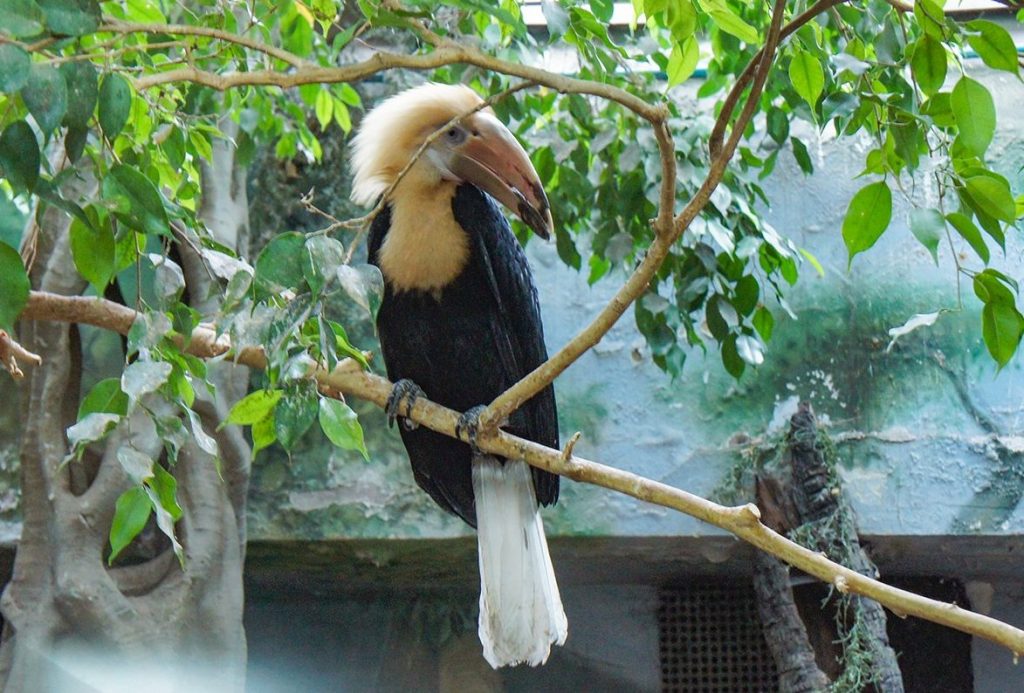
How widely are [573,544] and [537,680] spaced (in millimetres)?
815

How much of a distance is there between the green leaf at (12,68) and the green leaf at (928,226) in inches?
41.0

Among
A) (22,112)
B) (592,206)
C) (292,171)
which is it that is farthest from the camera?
(292,171)

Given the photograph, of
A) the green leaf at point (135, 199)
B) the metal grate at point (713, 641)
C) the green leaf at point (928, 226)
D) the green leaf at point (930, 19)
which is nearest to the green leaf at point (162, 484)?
the green leaf at point (135, 199)

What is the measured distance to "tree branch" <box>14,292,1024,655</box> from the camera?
1338 mm

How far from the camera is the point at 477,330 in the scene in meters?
2.25

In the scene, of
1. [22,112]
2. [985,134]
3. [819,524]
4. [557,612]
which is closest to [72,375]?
[557,612]

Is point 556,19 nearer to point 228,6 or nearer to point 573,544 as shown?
point 228,6

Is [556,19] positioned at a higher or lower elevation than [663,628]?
higher

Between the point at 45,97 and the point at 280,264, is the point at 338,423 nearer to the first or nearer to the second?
the point at 280,264

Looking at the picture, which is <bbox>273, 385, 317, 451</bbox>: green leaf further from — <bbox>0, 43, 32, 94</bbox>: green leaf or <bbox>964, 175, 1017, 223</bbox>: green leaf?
<bbox>964, 175, 1017, 223</bbox>: green leaf

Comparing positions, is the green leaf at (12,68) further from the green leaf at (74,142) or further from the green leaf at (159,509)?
the green leaf at (159,509)

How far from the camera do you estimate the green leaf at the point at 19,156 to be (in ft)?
3.74

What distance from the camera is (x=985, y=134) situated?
4.47ft

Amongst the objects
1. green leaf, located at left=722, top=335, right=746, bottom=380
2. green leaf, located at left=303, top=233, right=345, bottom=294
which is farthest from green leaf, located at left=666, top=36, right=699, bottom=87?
green leaf, located at left=722, top=335, right=746, bottom=380
